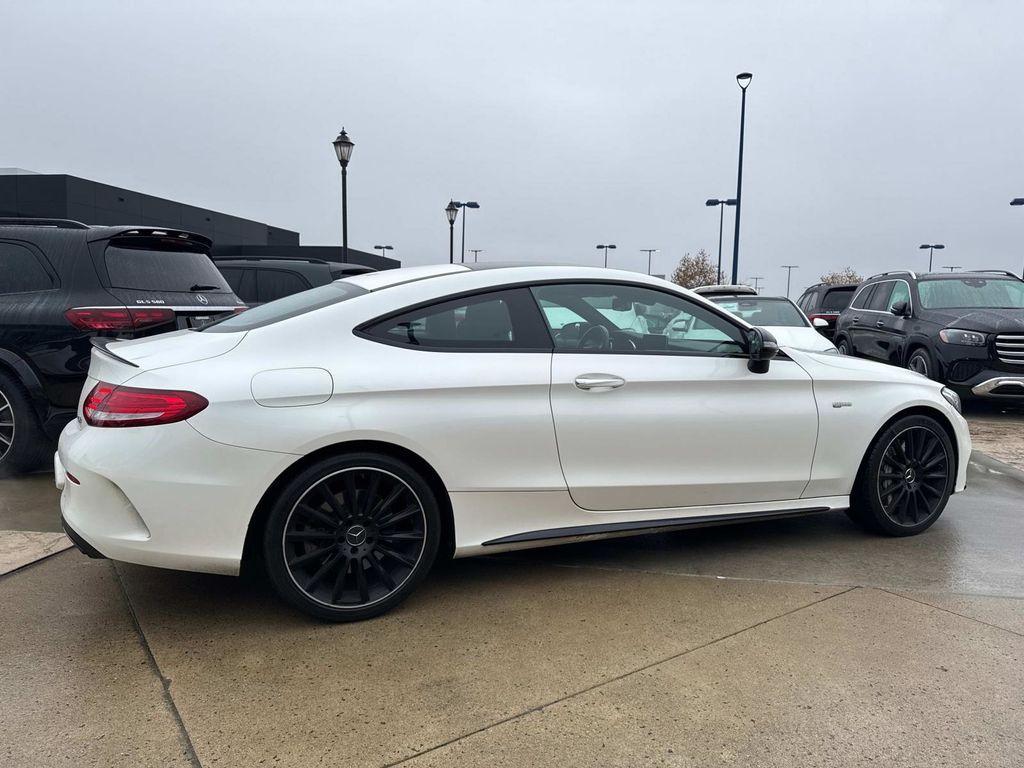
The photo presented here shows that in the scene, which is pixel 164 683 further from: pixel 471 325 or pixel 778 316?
pixel 778 316

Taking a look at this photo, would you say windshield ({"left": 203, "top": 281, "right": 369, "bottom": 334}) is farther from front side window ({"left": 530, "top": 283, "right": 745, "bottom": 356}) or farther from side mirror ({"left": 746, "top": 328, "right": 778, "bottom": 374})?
side mirror ({"left": 746, "top": 328, "right": 778, "bottom": 374})

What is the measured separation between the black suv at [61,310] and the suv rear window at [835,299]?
1383 centimetres

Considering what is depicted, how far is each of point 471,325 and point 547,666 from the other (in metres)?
1.47

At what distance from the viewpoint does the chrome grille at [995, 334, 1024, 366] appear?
8.40m

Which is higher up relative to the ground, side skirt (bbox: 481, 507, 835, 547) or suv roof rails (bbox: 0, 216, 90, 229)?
suv roof rails (bbox: 0, 216, 90, 229)

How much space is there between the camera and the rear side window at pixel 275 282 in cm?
862

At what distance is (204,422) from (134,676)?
0.94m

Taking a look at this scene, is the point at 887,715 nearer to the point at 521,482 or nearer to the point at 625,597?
the point at 625,597

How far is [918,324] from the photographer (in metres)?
9.44

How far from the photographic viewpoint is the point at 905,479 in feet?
14.3

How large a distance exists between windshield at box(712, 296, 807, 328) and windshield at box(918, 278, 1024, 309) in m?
1.61

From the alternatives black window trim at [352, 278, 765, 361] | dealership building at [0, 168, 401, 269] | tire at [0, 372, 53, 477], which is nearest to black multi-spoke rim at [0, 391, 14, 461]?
tire at [0, 372, 53, 477]

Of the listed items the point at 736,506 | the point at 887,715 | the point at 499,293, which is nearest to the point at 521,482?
the point at 499,293

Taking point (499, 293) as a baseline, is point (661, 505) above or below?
below
